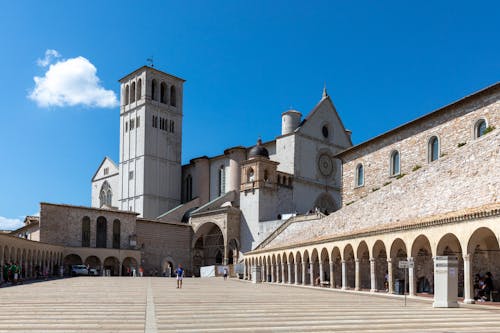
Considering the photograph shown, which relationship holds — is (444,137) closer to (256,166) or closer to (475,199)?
(475,199)

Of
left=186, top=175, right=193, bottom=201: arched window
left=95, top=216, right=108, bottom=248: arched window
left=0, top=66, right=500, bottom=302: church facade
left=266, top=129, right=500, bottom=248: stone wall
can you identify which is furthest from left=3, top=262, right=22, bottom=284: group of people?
left=186, top=175, right=193, bottom=201: arched window

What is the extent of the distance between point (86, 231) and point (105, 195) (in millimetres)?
25313

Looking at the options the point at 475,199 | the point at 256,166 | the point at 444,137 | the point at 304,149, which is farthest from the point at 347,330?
the point at 304,149

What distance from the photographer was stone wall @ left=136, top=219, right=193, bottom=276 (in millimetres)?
59781

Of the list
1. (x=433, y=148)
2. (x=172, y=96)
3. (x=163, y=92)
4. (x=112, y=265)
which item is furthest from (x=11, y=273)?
(x=172, y=96)

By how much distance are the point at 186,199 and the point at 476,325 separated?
63.5 m

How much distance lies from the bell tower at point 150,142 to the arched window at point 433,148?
4217 cm

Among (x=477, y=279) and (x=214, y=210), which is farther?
A: (x=214, y=210)

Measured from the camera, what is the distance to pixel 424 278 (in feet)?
90.5

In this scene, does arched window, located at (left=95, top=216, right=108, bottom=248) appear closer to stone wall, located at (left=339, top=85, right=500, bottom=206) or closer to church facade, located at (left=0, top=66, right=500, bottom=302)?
church facade, located at (left=0, top=66, right=500, bottom=302)

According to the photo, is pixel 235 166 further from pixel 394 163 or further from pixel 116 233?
pixel 394 163

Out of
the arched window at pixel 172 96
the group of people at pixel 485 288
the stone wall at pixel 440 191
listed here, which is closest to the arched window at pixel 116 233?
the arched window at pixel 172 96

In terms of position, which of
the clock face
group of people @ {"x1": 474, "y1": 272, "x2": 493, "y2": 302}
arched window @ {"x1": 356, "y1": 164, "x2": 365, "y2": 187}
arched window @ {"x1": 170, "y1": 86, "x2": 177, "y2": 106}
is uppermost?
arched window @ {"x1": 170, "y1": 86, "x2": 177, "y2": 106}

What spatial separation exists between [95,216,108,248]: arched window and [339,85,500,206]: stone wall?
2492 cm
